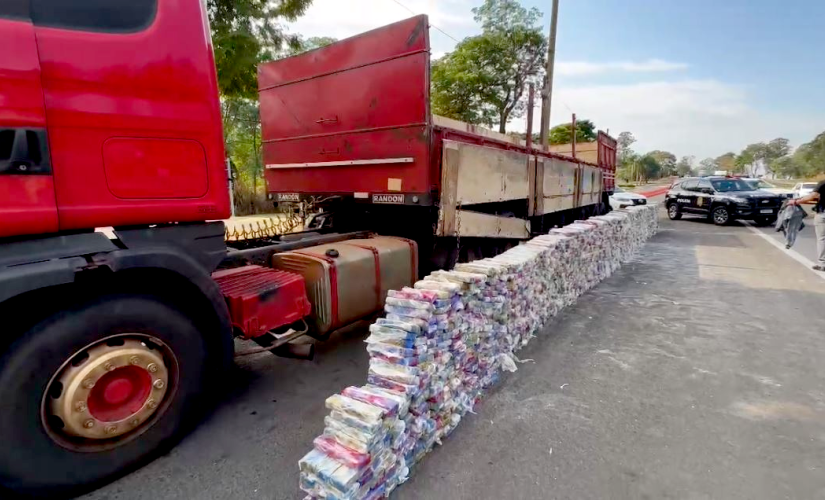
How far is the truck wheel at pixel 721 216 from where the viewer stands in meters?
14.8

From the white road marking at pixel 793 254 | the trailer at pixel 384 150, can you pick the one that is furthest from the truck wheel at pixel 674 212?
the trailer at pixel 384 150

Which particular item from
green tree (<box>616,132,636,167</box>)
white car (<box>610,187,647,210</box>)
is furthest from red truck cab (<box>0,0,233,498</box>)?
green tree (<box>616,132,636,167</box>)

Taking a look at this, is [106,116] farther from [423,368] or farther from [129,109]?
[423,368]

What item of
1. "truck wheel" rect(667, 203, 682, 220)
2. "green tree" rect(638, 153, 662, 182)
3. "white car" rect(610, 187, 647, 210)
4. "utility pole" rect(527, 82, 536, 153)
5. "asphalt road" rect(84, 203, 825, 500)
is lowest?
"asphalt road" rect(84, 203, 825, 500)

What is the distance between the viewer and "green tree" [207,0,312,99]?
9273mm

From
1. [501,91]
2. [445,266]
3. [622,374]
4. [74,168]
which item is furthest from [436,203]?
[501,91]

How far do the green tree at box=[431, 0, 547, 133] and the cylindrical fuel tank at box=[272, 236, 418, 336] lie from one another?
2190 cm

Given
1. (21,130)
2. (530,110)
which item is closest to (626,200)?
(530,110)

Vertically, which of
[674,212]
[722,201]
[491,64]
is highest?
[491,64]

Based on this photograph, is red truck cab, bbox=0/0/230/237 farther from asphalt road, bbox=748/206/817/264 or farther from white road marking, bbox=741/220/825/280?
asphalt road, bbox=748/206/817/264

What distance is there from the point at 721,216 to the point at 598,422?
1511cm

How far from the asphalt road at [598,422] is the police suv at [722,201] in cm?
1113

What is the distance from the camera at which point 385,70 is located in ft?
14.0

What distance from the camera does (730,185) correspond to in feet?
51.1
